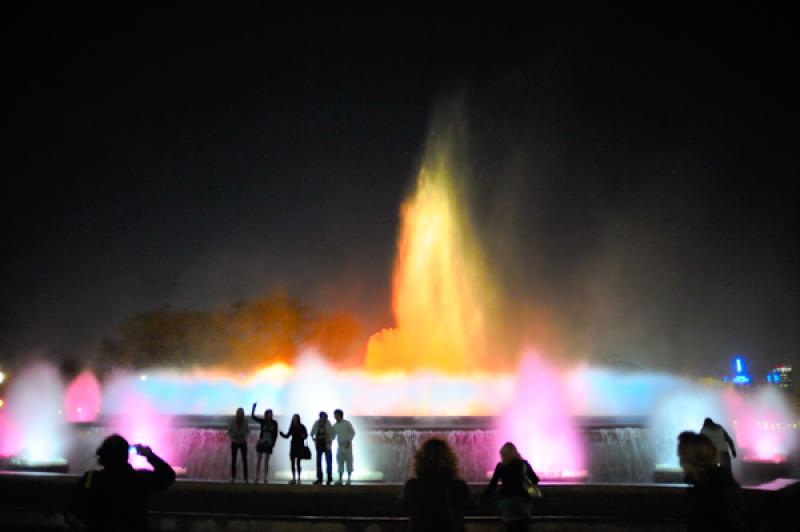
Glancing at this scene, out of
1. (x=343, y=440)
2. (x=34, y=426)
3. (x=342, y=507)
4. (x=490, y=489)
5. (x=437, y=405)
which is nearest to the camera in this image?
(x=490, y=489)

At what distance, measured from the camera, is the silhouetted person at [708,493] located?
15.2ft

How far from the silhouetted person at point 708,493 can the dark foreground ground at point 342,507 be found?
5.54 metres

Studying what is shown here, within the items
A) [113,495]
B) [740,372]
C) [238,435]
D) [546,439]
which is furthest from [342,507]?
[740,372]

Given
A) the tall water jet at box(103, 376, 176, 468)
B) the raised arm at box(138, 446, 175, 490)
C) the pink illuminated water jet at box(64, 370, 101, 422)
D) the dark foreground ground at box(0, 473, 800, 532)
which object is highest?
the pink illuminated water jet at box(64, 370, 101, 422)

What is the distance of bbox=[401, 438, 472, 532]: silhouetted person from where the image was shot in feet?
16.4

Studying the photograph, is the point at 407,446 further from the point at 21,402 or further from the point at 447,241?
the point at 447,241

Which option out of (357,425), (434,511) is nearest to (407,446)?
(357,425)

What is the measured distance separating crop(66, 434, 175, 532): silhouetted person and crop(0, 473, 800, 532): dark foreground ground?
5.59m

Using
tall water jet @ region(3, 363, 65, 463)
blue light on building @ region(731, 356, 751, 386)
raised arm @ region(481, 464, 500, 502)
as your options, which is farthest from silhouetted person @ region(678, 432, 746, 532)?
blue light on building @ region(731, 356, 751, 386)

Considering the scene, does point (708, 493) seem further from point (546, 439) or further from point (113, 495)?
point (546, 439)

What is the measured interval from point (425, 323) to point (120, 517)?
29296 mm

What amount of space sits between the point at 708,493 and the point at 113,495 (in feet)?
12.4

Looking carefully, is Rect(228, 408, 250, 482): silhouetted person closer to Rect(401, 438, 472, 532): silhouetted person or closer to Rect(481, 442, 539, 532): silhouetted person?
Rect(481, 442, 539, 532): silhouetted person

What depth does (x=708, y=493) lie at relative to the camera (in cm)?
469
